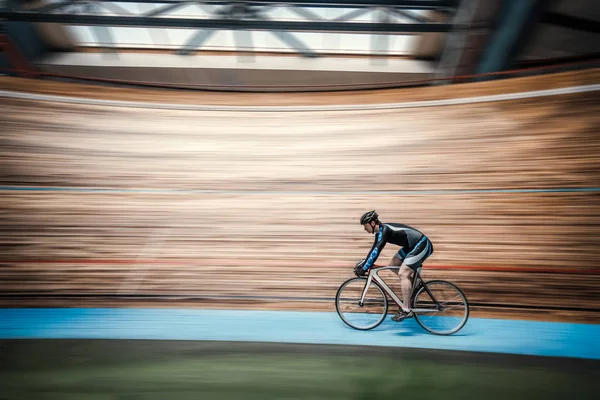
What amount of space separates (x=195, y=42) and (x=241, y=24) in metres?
1.56

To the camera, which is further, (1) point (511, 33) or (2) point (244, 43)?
(2) point (244, 43)

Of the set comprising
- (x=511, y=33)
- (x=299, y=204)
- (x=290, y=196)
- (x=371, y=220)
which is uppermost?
(x=511, y=33)

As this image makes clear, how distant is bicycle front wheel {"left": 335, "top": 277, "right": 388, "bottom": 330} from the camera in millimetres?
2889

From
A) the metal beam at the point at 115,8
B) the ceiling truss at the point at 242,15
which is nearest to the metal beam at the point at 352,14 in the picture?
the ceiling truss at the point at 242,15

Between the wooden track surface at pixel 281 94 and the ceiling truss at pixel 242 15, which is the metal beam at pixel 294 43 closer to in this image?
the ceiling truss at pixel 242 15

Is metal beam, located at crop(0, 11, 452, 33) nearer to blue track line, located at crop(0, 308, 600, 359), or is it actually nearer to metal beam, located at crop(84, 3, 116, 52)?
metal beam, located at crop(84, 3, 116, 52)

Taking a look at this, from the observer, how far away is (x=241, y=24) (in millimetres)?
7750

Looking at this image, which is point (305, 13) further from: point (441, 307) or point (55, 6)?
point (441, 307)

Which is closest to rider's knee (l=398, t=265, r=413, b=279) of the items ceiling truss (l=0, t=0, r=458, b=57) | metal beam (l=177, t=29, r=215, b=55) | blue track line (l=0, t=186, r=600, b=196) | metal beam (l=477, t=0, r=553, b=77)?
blue track line (l=0, t=186, r=600, b=196)

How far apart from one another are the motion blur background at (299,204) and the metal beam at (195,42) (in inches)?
110

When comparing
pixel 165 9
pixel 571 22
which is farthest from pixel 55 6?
pixel 571 22

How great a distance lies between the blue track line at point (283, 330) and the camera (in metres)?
2.65

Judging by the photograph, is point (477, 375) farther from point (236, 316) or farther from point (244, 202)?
point (244, 202)

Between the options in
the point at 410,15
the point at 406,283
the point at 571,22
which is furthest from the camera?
the point at 410,15
